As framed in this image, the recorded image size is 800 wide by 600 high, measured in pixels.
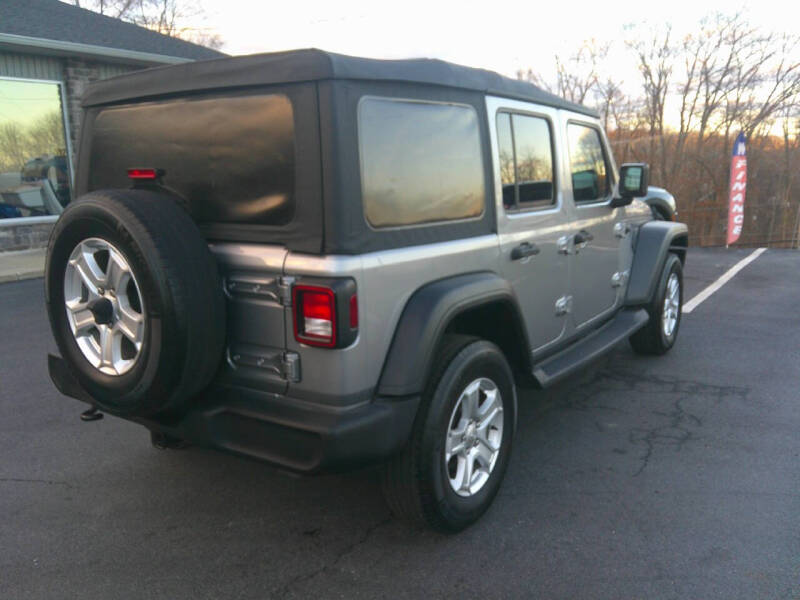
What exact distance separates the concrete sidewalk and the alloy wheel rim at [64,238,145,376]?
300 inches

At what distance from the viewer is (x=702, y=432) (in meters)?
4.15

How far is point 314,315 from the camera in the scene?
8.14 ft

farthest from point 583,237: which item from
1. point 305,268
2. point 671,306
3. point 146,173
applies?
point 146,173

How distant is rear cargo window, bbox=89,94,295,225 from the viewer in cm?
262

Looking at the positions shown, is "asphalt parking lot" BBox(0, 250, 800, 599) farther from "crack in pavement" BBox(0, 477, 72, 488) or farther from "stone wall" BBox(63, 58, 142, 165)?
"stone wall" BBox(63, 58, 142, 165)

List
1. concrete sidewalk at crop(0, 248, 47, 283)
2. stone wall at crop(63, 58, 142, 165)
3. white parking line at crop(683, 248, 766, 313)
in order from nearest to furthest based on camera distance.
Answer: white parking line at crop(683, 248, 766, 313)
concrete sidewalk at crop(0, 248, 47, 283)
stone wall at crop(63, 58, 142, 165)

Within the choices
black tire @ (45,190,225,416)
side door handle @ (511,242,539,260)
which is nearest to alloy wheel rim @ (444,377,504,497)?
side door handle @ (511,242,539,260)

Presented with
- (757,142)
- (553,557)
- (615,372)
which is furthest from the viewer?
(757,142)

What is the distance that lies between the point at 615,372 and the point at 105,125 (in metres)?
3.97

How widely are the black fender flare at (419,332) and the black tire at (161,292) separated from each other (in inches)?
26.2

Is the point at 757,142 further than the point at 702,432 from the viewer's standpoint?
Yes

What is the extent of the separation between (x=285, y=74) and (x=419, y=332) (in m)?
1.09

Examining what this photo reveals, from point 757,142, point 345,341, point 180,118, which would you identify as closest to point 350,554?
point 345,341

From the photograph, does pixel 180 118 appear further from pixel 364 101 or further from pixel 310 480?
pixel 310 480
